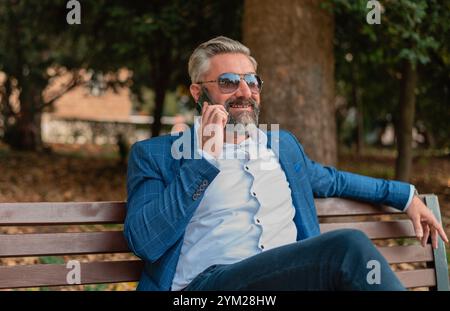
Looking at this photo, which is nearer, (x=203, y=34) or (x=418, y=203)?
(x=418, y=203)

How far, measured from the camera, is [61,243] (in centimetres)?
312

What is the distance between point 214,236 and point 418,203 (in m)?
1.10

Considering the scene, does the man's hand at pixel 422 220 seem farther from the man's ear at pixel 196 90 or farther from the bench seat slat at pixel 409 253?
the man's ear at pixel 196 90

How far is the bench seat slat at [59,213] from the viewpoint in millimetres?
3029

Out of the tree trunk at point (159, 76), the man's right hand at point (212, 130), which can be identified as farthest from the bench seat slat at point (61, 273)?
the tree trunk at point (159, 76)

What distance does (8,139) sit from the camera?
49.4 feet

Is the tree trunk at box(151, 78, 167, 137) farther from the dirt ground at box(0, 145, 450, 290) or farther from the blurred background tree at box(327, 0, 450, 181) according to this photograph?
the blurred background tree at box(327, 0, 450, 181)

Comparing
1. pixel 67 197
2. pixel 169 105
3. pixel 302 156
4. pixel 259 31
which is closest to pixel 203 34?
pixel 67 197

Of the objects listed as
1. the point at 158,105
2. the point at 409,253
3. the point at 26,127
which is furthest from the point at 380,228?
the point at 26,127

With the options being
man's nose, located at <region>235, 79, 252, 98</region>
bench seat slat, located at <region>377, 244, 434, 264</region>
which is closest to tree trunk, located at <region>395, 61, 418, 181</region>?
bench seat slat, located at <region>377, 244, 434, 264</region>

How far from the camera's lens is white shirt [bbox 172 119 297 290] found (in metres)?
3.11

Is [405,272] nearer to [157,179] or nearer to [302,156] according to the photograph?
[302,156]

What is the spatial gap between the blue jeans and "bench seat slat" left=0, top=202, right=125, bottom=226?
64 centimetres

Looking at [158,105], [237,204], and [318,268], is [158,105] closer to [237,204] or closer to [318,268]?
[237,204]
